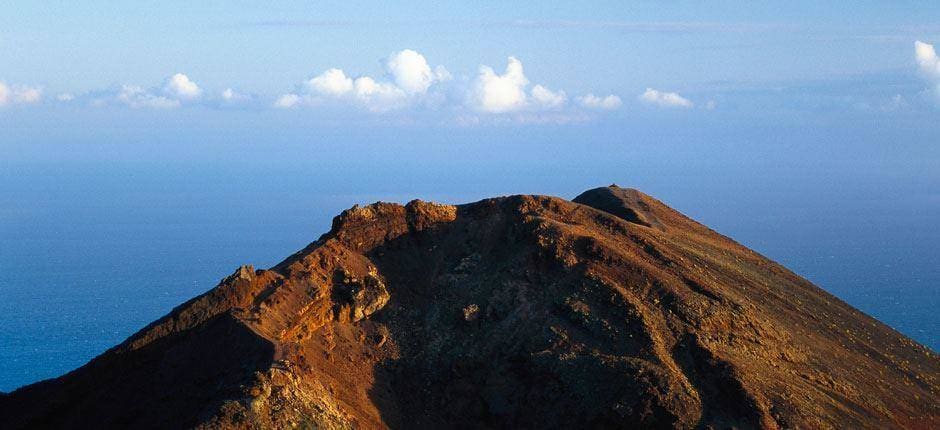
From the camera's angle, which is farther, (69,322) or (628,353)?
(69,322)

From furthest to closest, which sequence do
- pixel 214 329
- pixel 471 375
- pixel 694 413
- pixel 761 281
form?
pixel 761 281, pixel 471 375, pixel 214 329, pixel 694 413

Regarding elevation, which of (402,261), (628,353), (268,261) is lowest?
(628,353)

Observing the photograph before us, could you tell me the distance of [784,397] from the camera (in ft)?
111

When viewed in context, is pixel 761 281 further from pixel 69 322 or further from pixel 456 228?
pixel 69 322

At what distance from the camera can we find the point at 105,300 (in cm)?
10456

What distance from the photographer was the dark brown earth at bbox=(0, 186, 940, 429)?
32.3 metres

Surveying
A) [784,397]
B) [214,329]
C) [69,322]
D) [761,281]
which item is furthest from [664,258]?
[69,322]

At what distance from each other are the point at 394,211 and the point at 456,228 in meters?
3.05

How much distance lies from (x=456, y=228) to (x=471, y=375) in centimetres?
953

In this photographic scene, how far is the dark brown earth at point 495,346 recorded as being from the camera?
3231 centimetres

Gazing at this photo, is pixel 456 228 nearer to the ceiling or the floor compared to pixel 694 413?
nearer to the ceiling

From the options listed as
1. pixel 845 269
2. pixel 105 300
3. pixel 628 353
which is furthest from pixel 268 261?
pixel 628 353

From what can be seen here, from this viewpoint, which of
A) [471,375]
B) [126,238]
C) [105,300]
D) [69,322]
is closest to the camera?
[471,375]

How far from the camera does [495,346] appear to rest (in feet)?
124
